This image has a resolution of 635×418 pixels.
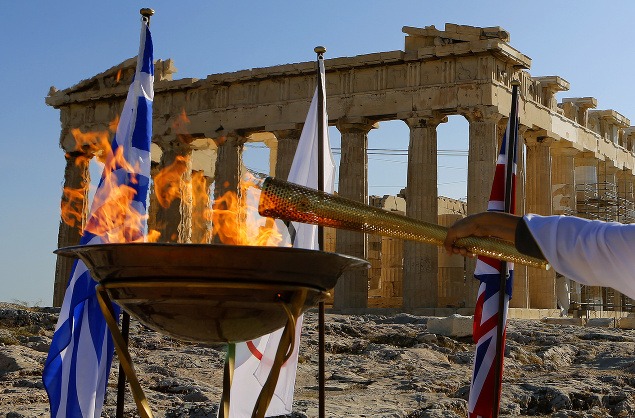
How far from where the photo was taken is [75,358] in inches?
229

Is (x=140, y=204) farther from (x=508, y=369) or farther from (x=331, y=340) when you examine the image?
(x=331, y=340)

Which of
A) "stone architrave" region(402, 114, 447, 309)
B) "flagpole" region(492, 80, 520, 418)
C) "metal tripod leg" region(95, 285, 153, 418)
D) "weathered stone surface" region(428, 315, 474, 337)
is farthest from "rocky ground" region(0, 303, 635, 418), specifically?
"stone architrave" region(402, 114, 447, 309)

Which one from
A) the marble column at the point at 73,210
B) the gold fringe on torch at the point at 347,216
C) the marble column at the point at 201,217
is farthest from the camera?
the marble column at the point at 73,210

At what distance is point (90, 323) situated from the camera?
5891mm

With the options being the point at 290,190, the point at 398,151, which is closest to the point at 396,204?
the point at 398,151

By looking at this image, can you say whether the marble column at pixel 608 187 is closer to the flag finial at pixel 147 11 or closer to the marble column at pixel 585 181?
the marble column at pixel 585 181

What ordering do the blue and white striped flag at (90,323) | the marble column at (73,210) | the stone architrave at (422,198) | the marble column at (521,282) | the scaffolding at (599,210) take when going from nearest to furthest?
the blue and white striped flag at (90,323)
the stone architrave at (422,198)
the marble column at (521,282)
the marble column at (73,210)
the scaffolding at (599,210)

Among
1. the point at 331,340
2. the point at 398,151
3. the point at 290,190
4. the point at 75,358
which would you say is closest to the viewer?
Answer: the point at 290,190

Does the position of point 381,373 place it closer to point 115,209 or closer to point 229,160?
point 115,209

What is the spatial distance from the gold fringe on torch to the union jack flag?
295 centimetres

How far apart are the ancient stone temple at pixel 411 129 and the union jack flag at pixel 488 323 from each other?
1879 cm

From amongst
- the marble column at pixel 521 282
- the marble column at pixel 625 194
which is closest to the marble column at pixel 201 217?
the marble column at pixel 521 282

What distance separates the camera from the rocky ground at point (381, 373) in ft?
28.6

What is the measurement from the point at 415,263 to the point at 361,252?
166cm
